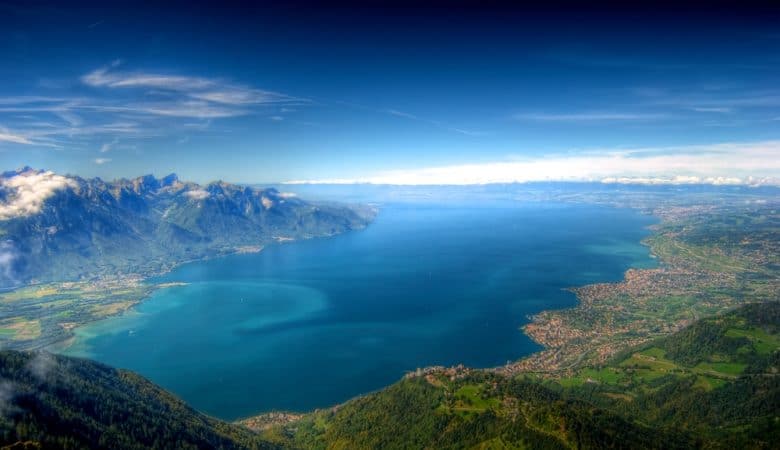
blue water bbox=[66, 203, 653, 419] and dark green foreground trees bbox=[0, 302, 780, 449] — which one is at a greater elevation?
dark green foreground trees bbox=[0, 302, 780, 449]

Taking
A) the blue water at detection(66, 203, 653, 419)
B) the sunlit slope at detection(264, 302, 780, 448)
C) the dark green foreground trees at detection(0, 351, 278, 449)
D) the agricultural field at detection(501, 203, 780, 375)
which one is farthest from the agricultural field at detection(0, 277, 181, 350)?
the agricultural field at detection(501, 203, 780, 375)

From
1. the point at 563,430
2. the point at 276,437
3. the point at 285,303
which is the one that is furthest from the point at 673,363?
the point at 285,303

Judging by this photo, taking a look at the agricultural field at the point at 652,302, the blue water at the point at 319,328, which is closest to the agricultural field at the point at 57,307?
the blue water at the point at 319,328

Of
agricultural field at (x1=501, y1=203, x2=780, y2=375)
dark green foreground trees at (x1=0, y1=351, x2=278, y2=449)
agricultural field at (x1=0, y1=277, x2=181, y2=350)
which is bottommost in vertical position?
agricultural field at (x1=0, y1=277, x2=181, y2=350)

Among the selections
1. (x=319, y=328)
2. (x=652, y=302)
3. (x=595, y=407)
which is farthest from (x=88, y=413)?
(x=652, y=302)

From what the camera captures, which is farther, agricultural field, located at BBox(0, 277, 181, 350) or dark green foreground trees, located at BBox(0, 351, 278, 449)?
agricultural field, located at BBox(0, 277, 181, 350)

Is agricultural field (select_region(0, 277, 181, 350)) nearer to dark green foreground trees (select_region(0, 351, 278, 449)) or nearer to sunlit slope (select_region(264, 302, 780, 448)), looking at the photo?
dark green foreground trees (select_region(0, 351, 278, 449))

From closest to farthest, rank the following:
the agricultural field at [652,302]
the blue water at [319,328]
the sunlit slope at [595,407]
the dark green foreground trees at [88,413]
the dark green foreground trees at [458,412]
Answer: the dark green foreground trees at [88,413] → the dark green foreground trees at [458,412] → the sunlit slope at [595,407] → the blue water at [319,328] → the agricultural field at [652,302]

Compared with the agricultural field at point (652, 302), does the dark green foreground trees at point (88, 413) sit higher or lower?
higher

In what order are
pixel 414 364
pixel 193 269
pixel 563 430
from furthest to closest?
pixel 193 269
pixel 414 364
pixel 563 430

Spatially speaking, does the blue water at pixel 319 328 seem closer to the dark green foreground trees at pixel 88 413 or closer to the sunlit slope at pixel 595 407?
the dark green foreground trees at pixel 88 413

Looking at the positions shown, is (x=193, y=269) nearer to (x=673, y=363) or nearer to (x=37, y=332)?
(x=37, y=332)
